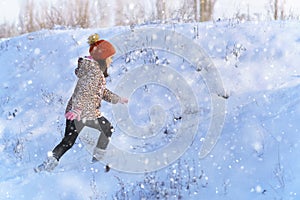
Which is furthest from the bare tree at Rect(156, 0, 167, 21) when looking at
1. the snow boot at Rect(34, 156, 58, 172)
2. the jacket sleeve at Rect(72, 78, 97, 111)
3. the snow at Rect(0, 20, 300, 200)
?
the snow boot at Rect(34, 156, 58, 172)

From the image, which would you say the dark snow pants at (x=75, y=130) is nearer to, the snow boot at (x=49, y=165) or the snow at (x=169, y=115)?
the snow boot at (x=49, y=165)

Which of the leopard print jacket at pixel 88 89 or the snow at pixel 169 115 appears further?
the leopard print jacket at pixel 88 89

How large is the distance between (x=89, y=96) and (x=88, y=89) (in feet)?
0.32

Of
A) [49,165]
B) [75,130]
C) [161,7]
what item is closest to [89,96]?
[75,130]

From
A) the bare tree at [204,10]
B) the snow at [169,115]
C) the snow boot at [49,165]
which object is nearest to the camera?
the snow at [169,115]

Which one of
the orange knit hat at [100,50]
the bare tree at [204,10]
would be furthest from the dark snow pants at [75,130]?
the bare tree at [204,10]

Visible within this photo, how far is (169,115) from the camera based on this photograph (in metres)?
7.45

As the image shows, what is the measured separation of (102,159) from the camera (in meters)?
6.17

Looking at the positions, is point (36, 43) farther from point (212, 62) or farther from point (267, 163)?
point (267, 163)

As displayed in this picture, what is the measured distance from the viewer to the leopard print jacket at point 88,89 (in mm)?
5531

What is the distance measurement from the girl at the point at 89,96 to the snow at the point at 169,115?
24.0 inches

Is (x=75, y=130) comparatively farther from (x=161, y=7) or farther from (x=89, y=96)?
(x=161, y=7)

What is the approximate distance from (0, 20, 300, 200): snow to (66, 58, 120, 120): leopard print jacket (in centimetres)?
97

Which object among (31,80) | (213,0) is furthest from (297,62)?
(213,0)
